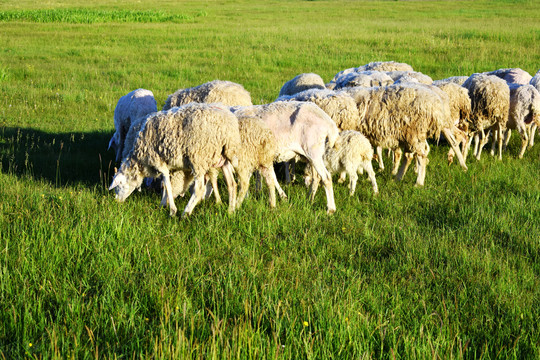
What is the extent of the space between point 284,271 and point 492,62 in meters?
17.3

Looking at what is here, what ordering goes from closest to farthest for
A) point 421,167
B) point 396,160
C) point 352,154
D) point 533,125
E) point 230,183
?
point 230,183
point 352,154
point 421,167
point 396,160
point 533,125

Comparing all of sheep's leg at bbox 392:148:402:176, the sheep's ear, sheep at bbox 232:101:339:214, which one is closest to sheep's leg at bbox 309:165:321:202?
sheep at bbox 232:101:339:214

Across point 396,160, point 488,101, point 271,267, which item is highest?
point 488,101

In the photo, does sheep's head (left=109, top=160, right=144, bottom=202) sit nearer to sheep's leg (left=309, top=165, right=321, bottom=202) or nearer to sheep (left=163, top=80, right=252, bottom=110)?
sheep (left=163, top=80, right=252, bottom=110)

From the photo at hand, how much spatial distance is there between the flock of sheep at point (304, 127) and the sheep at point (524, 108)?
19 millimetres

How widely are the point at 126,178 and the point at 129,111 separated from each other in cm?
288

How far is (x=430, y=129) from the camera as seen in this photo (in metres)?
8.02

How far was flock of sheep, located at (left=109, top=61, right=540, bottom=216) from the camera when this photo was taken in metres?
6.24

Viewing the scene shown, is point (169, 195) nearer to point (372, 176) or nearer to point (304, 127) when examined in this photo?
point (304, 127)

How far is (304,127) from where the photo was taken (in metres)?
6.83

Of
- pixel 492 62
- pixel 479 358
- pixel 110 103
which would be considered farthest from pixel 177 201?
pixel 492 62

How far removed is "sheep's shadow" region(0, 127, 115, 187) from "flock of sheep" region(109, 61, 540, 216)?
661 millimetres

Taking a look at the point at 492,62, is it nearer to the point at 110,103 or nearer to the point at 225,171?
the point at 110,103

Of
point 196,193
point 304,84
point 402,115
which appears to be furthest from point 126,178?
point 304,84
